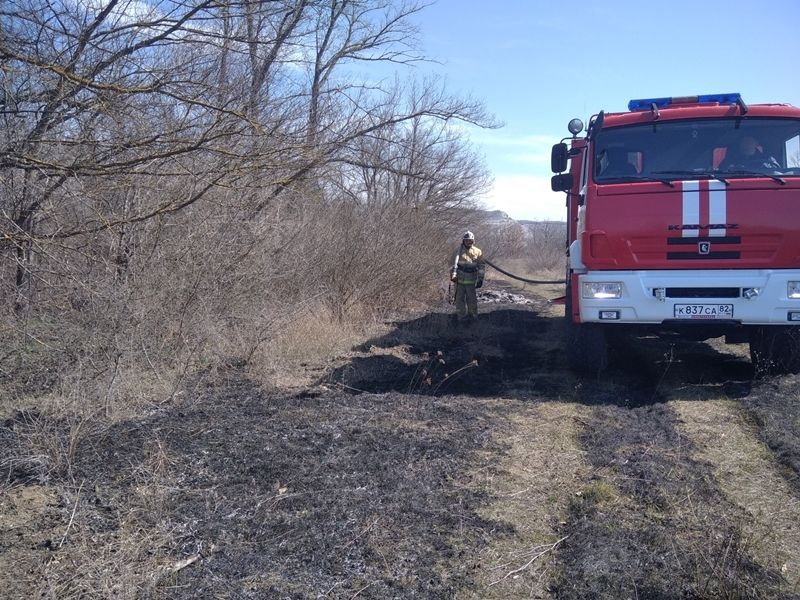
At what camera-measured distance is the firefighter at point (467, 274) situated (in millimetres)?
11891

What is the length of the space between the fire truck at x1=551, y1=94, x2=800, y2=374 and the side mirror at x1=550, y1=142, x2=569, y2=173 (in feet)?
2.35

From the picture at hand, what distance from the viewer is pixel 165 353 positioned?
7480 millimetres

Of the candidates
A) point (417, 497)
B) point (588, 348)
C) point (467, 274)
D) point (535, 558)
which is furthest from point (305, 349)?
point (535, 558)

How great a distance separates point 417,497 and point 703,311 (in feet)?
12.7

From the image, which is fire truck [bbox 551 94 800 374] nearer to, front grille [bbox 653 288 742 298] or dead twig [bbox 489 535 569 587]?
front grille [bbox 653 288 742 298]

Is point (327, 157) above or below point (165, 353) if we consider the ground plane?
above

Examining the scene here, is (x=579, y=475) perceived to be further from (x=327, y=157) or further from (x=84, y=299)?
(x=327, y=157)

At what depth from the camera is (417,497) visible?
169 inches

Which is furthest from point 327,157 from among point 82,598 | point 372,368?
point 82,598

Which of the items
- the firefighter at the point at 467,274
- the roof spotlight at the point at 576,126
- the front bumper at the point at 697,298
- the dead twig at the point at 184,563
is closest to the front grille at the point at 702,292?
the front bumper at the point at 697,298

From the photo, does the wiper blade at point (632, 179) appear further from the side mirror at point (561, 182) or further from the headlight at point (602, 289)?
the side mirror at point (561, 182)

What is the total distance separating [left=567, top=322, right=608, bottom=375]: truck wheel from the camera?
7.62 metres

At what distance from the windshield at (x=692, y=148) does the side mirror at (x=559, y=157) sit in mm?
880

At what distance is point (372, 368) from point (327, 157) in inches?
129
